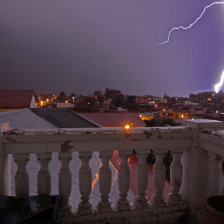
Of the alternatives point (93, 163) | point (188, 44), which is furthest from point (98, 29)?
point (93, 163)

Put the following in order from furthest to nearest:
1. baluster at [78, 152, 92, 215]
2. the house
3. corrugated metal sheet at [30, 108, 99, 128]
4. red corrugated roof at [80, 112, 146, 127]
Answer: red corrugated roof at [80, 112, 146, 127]
the house
corrugated metal sheet at [30, 108, 99, 128]
baluster at [78, 152, 92, 215]

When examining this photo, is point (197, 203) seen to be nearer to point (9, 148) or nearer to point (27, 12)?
point (9, 148)

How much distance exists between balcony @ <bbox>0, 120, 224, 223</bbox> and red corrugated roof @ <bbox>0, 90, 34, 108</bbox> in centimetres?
1286

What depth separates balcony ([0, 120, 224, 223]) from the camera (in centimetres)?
201

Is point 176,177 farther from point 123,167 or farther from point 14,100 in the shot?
point 14,100

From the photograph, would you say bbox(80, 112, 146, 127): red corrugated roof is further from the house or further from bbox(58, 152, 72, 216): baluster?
bbox(58, 152, 72, 216): baluster

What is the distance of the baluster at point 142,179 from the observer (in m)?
2.22

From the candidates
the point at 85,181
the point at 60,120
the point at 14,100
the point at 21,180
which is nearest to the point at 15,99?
the point at 14,100

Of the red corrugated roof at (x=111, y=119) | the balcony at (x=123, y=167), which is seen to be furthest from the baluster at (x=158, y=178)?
the red corrugated roof at (x=111, y=119)

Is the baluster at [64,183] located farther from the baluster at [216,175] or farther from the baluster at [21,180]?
the baluster at [216,175]

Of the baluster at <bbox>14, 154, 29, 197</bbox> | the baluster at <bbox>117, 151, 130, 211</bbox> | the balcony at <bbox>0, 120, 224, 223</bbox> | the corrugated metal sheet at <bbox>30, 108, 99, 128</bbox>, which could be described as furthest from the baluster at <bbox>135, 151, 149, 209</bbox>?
the corrugated metal sheet at <bbox>30, 108, 99, 128</bbox>

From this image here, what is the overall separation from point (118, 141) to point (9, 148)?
1019 mm

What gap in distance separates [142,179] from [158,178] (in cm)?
20

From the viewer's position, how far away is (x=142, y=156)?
2215 millimetres
